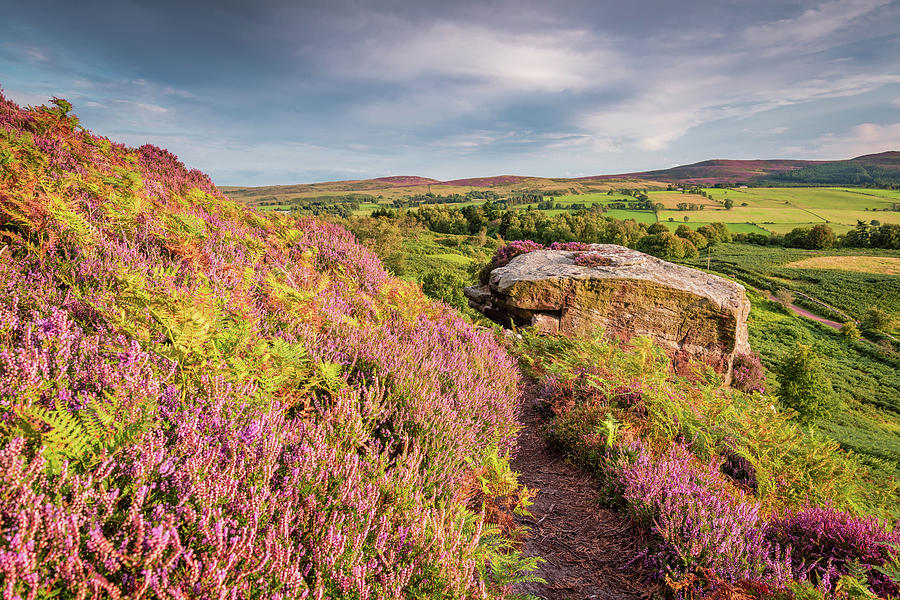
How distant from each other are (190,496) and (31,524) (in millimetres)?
446

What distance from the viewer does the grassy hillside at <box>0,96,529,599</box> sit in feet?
4.17

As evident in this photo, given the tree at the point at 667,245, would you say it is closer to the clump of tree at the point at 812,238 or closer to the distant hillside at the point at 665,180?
the clump of tree at the point at 812,238

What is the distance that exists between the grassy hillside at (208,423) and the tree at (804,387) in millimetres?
25762

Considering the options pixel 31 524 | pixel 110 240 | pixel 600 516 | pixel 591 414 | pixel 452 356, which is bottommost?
pixel 600 516

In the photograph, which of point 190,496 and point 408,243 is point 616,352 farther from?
point 408,243

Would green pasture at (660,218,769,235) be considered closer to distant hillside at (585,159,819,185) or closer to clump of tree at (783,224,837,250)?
clump of tree at (783,224,837,250)

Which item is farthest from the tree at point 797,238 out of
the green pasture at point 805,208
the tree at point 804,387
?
the tree at point 804,387

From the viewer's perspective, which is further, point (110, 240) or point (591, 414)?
point (591, 414)

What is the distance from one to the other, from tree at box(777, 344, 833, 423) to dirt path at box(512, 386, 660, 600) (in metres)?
24.5

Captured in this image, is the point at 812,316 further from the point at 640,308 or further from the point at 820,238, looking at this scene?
the point at 640,308

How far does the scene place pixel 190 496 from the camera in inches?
58.7

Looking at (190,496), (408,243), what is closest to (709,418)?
(190,496)

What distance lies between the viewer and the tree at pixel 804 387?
21344 millimetres

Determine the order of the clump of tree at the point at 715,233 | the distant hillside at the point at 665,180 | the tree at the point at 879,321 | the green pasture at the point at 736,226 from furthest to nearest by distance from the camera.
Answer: the distant hillside at the point at 665,180
the green pasture at the point at 736,226
the clump of tree at the point at 715,233
the tree at the point at 879,321
